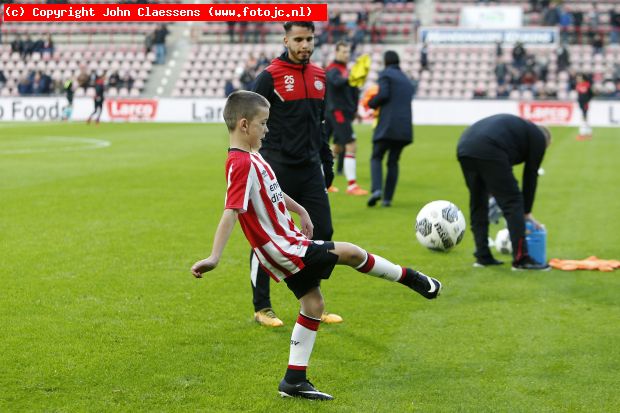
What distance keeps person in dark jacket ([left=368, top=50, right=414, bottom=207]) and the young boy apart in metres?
8.01

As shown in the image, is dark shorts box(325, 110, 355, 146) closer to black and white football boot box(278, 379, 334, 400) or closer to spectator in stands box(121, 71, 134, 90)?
black and white football boot box(278, 379, 334, 400)

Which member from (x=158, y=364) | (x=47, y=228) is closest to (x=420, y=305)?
(x=158, y=364)

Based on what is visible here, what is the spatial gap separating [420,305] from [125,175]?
36.2 feet

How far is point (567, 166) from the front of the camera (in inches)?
774

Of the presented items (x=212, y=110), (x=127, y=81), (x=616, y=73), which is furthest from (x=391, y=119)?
(x=127, y=81)

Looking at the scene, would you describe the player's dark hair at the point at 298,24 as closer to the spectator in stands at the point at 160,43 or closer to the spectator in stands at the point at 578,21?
the spectator in stands at the point at 578,21

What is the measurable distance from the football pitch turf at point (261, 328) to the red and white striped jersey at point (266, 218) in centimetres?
77

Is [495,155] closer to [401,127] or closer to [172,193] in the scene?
[401,127]

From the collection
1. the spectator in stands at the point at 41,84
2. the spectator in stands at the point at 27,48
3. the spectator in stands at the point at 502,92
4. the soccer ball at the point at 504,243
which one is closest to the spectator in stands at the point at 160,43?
the spectator in stands at the point at 41,84

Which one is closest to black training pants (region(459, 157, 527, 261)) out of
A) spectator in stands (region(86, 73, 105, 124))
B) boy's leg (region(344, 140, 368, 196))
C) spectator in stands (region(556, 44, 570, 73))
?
boy's leg (region(344, 140, 368, 196))

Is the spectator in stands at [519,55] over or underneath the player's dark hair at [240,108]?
underneath

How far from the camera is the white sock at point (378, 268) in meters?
5.29

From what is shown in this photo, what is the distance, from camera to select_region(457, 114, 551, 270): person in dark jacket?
8.73 metres

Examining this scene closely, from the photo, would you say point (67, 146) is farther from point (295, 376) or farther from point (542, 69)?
point (542, 69)
